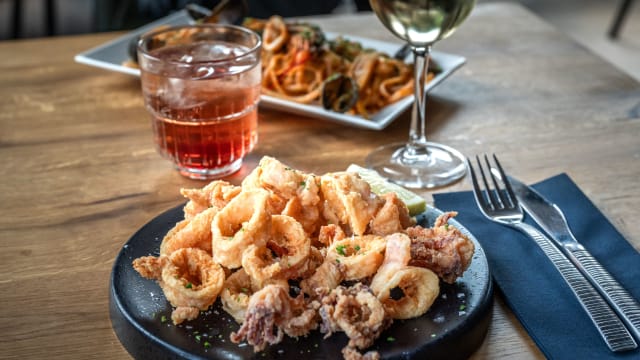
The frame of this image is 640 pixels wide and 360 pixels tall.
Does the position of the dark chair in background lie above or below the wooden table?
below

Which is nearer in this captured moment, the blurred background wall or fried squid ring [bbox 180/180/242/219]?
fried squid ring [bbox 180/180/242/219]

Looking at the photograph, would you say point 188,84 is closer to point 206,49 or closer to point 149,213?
point 206,49

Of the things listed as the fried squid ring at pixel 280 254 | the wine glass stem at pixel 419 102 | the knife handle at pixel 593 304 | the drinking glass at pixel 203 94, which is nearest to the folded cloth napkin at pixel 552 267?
the knife handle at pixel 593 304

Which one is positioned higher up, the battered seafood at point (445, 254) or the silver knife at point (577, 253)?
the battered seafood at point (445, 254)

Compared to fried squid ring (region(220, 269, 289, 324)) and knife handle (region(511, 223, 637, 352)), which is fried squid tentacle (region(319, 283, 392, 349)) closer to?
fried squid ring (region(220, 269, 289, 324))

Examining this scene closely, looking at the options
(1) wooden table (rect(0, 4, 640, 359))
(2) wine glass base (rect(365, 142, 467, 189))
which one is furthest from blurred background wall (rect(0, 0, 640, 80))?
(2) wine glass base (rect(365, 142, 467, 189))

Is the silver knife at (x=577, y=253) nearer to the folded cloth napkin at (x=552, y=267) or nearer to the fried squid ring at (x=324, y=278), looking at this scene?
the folded cloth napkin at (x=552, y=267)

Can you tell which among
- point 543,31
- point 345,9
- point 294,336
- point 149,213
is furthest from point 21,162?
point 345,9
